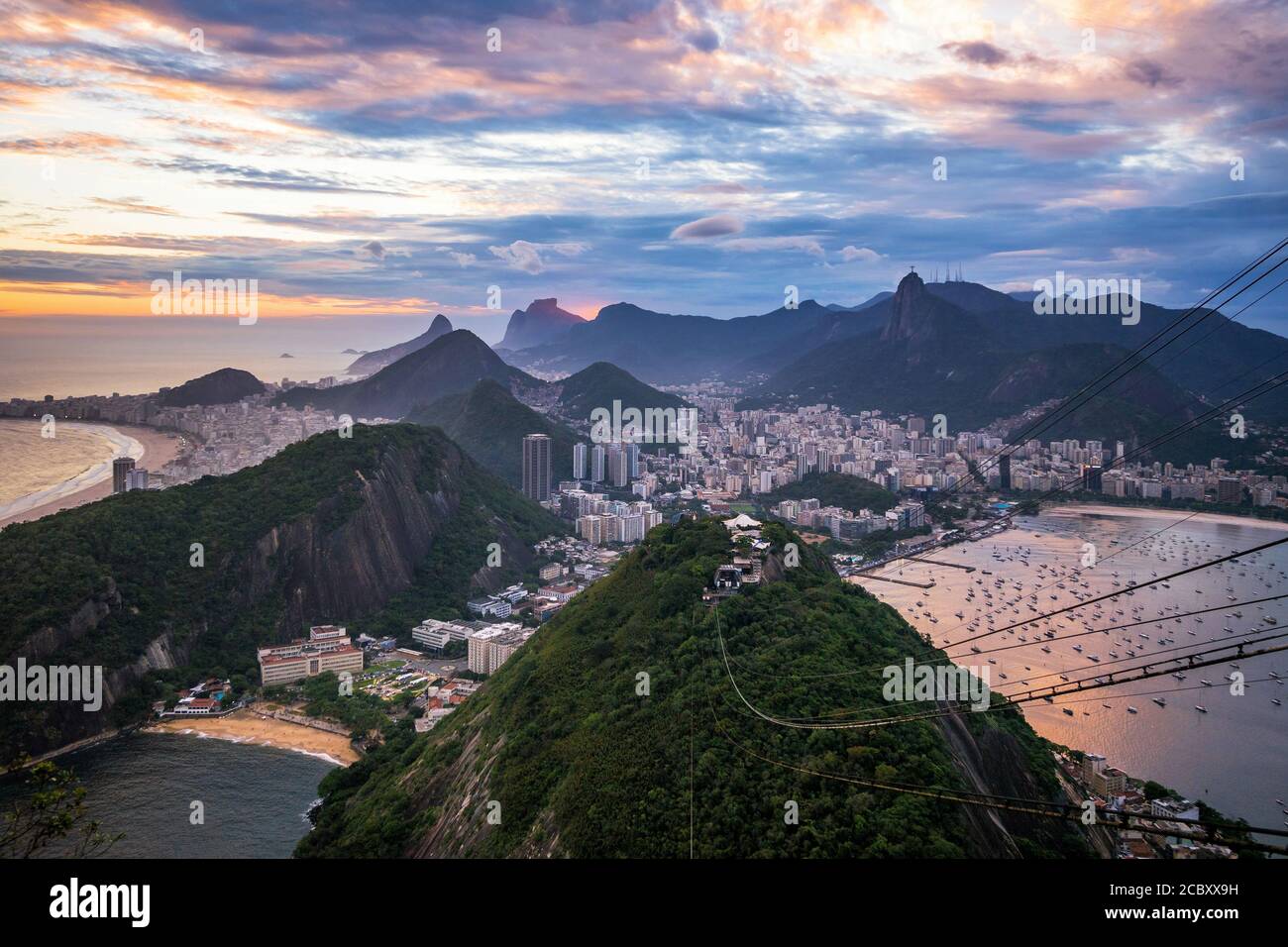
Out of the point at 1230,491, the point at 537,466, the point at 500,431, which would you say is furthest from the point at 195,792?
A: the point at 1230,491

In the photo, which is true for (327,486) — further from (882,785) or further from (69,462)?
(882,785)

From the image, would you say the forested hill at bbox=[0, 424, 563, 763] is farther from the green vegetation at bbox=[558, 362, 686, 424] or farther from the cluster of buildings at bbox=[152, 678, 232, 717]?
the green vegetation at bbox=[558, 362, 686, 424]

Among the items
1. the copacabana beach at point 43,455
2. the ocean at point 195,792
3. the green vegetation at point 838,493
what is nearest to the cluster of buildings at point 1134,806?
the ocean at point 195,792

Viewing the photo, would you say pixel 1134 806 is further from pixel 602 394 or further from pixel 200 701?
pixel 602 394
